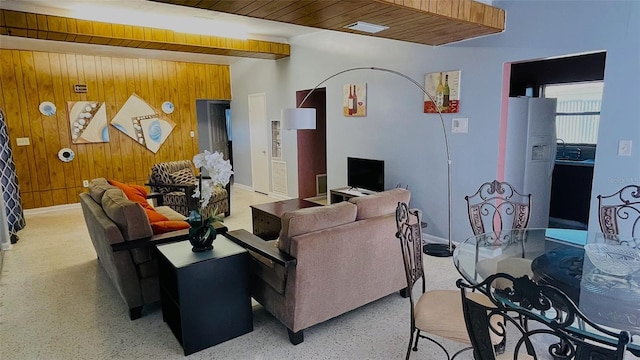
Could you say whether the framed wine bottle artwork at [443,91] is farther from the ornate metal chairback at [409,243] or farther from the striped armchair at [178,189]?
the striped armchair at [178,189]

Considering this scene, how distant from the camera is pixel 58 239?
4.71 metres

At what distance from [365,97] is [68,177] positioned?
206 inches

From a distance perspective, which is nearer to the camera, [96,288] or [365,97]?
[96,288]

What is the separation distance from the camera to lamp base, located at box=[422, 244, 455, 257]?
385cm

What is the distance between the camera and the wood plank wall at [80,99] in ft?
19.1

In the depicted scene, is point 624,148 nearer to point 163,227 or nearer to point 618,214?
point 618,214

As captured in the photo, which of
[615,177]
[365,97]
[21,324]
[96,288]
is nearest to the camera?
[21,324]

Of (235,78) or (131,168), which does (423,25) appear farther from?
(131,168)

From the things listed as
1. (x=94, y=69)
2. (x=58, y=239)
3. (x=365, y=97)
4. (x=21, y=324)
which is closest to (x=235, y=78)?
(x=94, y=69)

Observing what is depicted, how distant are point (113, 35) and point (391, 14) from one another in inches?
134

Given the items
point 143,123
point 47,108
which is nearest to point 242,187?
point 143,123

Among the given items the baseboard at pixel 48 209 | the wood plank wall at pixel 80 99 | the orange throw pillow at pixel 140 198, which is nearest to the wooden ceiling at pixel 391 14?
the orange throw pillow at pixel 140 198

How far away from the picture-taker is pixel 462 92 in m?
3.90

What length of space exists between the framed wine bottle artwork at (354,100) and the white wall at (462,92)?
99 millimetres
